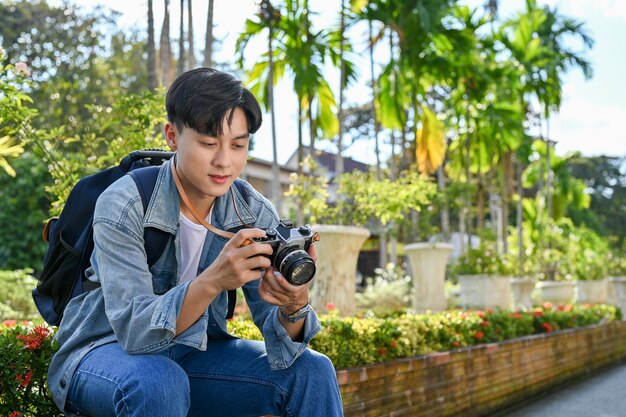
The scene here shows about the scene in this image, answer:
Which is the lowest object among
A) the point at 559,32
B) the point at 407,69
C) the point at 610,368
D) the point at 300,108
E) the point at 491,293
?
the point at 610,368

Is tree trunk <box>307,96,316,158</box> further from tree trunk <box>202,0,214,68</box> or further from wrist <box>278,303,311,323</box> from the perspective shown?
wrist <box>278,303,311,323</box>

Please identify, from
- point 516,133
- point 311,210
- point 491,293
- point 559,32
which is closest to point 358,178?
point 311,210

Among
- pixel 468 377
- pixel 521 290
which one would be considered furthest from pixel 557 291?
pixel 468 377

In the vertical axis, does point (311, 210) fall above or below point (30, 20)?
below

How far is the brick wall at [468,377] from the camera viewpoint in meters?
4.58

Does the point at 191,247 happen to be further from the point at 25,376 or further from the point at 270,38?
the point at 270,38

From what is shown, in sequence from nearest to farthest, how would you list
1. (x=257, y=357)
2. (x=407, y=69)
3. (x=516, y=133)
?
(x=257, y=357)
(x=407, y=69)
(x=516, y=133)

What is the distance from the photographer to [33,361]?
2.67 meters

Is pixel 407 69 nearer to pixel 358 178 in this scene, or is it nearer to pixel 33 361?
pixel 358 178

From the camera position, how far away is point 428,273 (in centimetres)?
1168

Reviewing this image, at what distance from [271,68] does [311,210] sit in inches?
224

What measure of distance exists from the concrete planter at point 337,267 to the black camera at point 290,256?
6.23 m

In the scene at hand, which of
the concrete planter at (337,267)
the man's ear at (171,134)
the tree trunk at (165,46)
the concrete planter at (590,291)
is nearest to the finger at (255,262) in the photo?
the man's ear at (171,134)

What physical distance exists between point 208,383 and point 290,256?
1.71 feet
